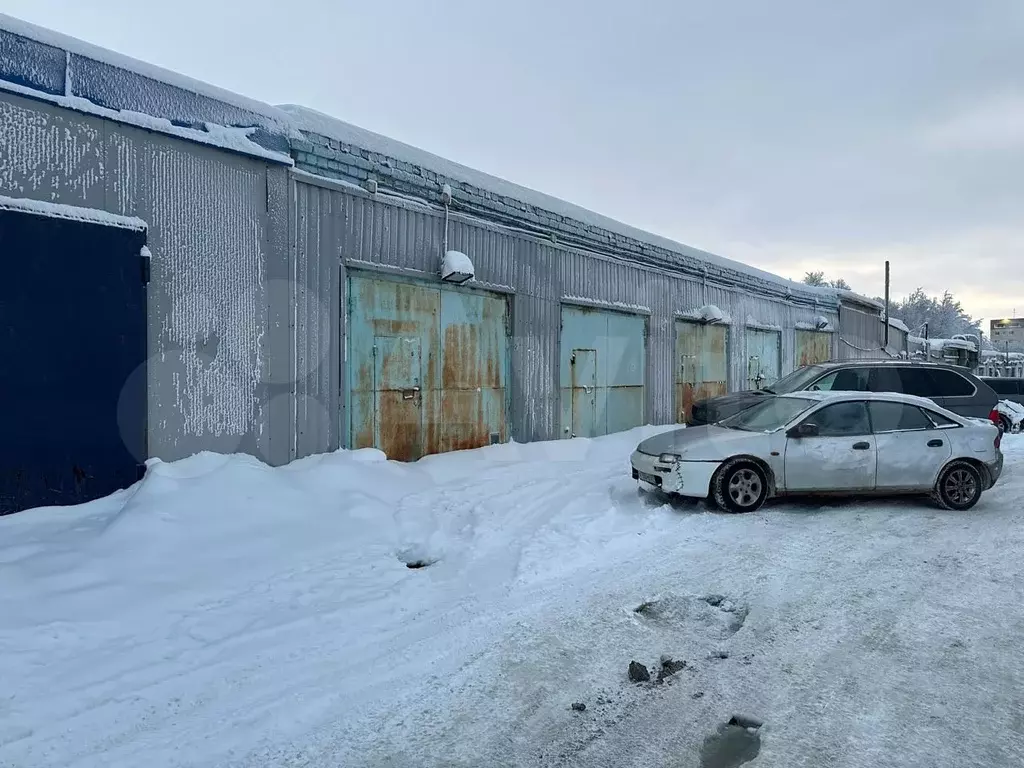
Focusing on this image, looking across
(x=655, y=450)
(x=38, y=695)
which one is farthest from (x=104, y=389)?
(x=655, y=450)

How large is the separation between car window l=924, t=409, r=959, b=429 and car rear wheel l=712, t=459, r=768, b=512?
2.32 m

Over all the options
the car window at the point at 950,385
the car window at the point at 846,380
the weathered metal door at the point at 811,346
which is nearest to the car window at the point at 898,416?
the car window at the point at 846,380

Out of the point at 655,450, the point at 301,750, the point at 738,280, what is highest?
the point at 738,280

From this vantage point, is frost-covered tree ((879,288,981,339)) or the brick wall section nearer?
the brick wall section

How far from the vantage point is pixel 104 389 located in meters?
6.41

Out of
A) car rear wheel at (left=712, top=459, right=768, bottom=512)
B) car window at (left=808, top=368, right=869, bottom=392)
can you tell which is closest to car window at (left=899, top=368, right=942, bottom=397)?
car window at (left=808, top=368, right=869, bottom=392)

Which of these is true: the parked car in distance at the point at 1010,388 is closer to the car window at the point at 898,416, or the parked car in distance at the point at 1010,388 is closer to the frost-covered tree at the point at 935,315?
the car window at the point at 898,416

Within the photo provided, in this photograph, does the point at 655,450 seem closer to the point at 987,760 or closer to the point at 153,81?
the point at 987,760

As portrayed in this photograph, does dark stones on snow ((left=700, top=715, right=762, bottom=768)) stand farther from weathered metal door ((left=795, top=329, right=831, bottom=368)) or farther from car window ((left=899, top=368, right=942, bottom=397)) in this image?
Answer: weathered metal door ((left=795, top=329, right=831, bottom=368))

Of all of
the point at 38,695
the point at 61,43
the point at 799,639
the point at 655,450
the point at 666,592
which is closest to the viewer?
the point at 38,695

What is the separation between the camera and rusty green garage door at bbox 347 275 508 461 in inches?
359

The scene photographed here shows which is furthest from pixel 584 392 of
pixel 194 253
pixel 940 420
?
pixel 194 253

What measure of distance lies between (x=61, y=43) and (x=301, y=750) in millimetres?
6699

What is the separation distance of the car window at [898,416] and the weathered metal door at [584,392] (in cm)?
595
